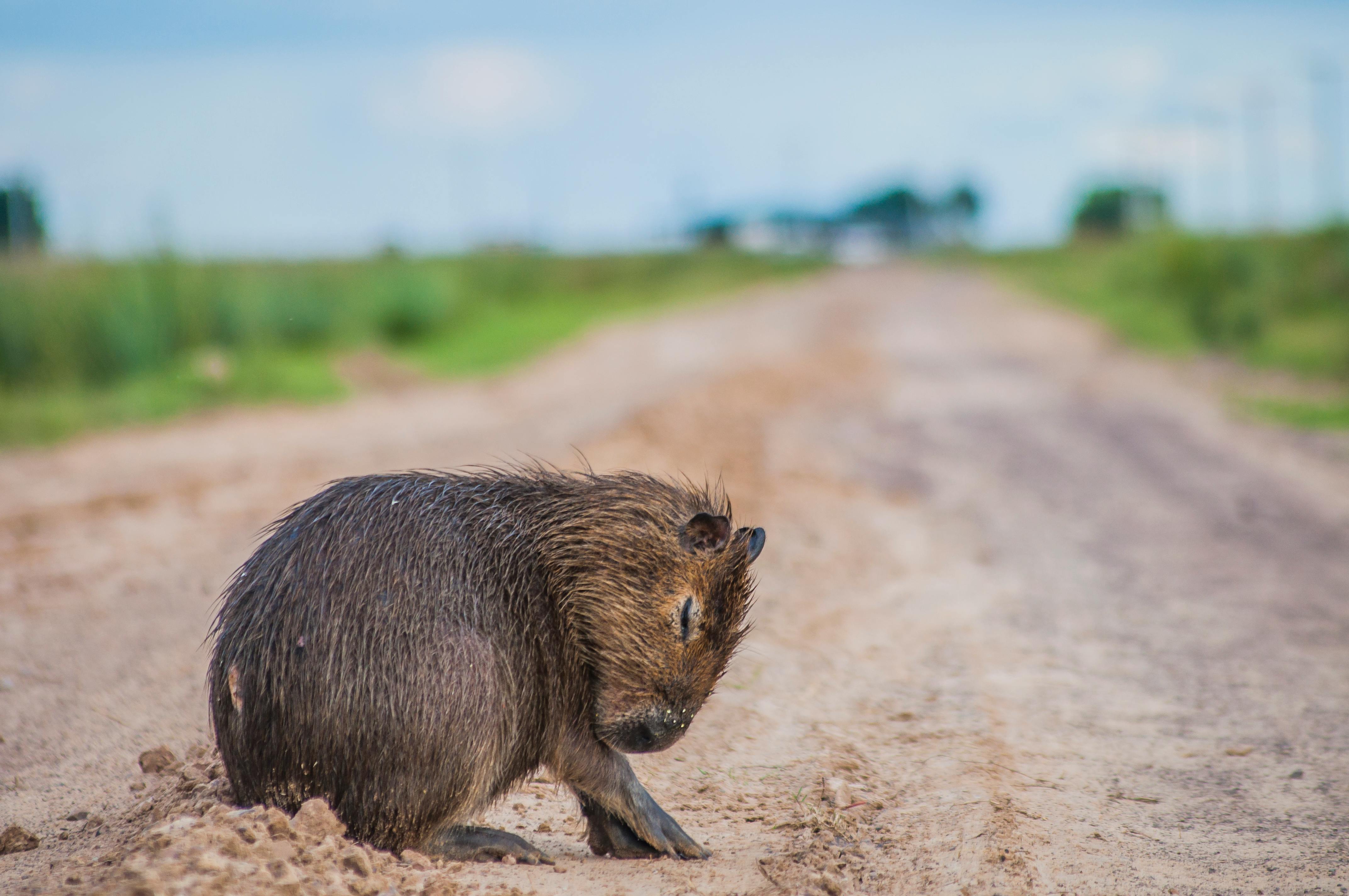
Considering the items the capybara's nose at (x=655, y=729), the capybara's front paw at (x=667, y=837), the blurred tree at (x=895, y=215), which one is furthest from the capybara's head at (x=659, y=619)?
the blurred tree at (x=895, y=215)

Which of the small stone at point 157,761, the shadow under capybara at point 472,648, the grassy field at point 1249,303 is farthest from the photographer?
the grassy field at point 1249,303

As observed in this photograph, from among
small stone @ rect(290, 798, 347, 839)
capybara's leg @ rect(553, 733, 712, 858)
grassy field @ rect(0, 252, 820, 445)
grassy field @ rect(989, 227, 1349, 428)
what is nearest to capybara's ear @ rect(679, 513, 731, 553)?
capybara's leg @ rect(553, 733, 712, 858)

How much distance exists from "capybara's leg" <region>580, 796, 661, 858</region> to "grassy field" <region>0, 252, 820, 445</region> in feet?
30.6

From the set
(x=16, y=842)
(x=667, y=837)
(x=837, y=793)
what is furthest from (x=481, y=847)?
(x=16, y=842)

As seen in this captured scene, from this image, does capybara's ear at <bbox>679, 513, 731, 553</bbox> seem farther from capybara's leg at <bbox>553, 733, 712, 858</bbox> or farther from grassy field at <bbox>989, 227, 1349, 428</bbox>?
grassy field at <bbox>989, 227, 1349, 428</bbox>

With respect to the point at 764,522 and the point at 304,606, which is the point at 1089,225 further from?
the point at 304,606

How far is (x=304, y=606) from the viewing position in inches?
107

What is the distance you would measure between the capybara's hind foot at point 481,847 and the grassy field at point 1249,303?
33.2 feet

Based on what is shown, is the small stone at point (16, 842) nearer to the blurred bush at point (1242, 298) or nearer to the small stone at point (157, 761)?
the small stone at point (157, 761)

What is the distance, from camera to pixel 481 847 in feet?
9.62

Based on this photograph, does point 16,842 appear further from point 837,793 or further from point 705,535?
point 837,793

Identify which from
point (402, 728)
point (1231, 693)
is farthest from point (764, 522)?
point (402, 728)

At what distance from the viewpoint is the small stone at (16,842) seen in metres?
3.04

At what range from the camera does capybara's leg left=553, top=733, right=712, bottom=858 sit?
9.83 feet
